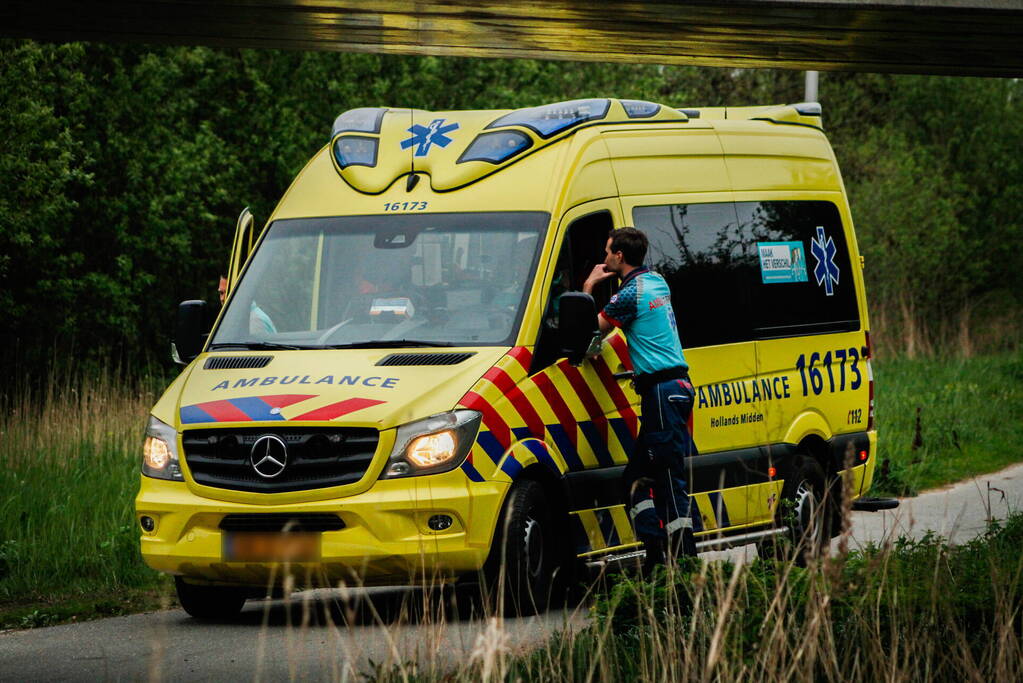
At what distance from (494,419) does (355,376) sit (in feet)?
2.44

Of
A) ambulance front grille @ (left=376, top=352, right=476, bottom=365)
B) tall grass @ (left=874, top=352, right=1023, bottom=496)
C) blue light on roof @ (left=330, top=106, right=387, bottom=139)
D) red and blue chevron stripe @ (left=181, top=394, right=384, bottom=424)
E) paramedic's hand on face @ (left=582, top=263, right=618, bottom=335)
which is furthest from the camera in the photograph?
tall grass @ (left=874, top=352, right=1023, bottom=496)

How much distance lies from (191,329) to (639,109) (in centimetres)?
304

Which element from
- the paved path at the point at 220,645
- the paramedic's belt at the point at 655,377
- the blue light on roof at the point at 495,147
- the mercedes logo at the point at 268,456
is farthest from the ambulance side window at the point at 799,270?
the mercedes logo at the point at 268,456

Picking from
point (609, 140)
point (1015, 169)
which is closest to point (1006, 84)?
point (1015, 169)

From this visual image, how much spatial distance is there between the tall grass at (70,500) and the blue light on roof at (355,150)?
2.84m

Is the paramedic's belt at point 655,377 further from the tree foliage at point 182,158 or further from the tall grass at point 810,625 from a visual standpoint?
the tree foliage at point 182,158

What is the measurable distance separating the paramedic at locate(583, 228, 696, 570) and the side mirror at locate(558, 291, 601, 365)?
1.80 ft

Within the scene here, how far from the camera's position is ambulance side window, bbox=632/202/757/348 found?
9.30 m

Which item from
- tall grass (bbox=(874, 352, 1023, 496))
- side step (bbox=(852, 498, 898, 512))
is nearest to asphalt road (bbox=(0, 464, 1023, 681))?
side step (bbox=(852, 498, 898, 512))

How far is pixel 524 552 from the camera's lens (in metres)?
7.76

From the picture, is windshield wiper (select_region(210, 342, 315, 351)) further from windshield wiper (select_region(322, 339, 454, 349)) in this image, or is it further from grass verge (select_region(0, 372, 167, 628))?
grass verge (select_region(0, 372, 167, 628))

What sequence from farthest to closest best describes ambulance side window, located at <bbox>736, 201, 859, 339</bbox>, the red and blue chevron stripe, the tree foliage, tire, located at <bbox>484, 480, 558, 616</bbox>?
the tree foliage < ambulance side window, located at <bbox>736, 201, 859, 339</bbox> < tire, located at <bbox>484, 480, 558, 616</bbox> < the red and blue chevron stripe

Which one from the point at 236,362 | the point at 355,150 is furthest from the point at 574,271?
the point at 236,362

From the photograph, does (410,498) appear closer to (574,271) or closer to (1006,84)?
(574,271)
